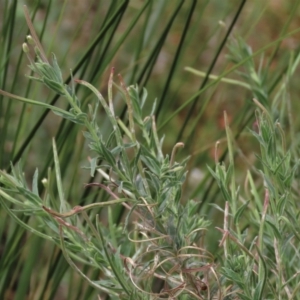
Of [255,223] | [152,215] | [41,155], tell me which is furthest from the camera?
[41,155]

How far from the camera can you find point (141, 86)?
1051 millimetres

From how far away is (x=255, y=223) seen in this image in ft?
2.69

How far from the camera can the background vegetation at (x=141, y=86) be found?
3.04ft

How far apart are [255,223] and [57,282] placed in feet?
0.86

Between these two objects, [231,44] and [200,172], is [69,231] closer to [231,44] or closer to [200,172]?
[231,44]

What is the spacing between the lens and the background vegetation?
928 mm

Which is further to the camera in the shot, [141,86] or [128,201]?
[141,86]

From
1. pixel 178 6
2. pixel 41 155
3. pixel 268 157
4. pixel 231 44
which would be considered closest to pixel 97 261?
pixel 268 157

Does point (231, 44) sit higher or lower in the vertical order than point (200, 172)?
higher

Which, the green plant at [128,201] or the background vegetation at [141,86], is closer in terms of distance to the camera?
the green plant at [128,201]

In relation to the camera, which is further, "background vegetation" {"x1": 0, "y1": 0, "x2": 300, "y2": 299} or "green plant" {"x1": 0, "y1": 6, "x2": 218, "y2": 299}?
"background vegetation" {"x1": 0, "y1": 0, "x2": 300, "y2": 299}

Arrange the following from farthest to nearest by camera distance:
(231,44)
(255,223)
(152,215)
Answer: (231,44) < (255,223) < (152,215)

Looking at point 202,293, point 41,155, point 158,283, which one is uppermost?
point 202,293

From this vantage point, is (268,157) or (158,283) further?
(158,283)
